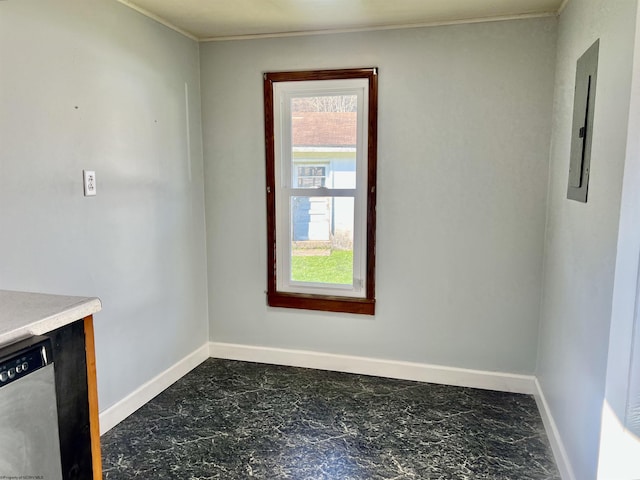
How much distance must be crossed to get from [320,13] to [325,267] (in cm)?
155

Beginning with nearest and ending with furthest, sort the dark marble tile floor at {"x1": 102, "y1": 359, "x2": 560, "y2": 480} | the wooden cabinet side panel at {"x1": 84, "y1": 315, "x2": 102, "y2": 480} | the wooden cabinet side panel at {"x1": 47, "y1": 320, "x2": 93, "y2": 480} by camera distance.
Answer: the wooden cabinet side panel at {"x1": 47, "y1": 320, "x2": 93, "y2": 480} < the wooden cabinet side panel at {"x1": 84, "y1": 315, "x2": 102, "y2": 480} < the dark marble tile floor at {"x1": 102, "y1": 359, "x2": 560, "y2": 480}

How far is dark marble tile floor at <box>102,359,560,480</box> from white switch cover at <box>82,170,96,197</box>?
1232 mm

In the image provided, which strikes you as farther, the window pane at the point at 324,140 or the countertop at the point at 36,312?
the window pane at the point at 324,140

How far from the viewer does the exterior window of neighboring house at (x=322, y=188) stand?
296 cm

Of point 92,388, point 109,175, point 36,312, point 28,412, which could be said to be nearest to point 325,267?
point 109,175

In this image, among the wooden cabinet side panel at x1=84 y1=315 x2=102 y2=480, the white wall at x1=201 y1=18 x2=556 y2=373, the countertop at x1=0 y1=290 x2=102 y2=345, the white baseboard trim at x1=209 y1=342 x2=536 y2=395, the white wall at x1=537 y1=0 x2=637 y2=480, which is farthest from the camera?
the white baseboard trim at x1=209 y1=342 x2=536 y2=395

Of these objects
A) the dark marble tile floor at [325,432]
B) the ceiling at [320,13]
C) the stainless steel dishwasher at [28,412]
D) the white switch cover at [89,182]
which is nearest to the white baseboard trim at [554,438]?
the dark marble tile floor at [325,432]

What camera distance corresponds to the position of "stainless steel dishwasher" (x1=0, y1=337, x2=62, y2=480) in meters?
1.09

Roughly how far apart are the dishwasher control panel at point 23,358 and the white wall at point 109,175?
0.87 metres

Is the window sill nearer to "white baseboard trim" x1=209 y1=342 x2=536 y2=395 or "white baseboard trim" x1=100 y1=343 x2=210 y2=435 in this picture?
"white baseboard trim" x1=209 y1=342 x2=536 y2=395

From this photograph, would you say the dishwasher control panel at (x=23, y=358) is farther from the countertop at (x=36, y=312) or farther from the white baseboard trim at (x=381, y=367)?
the white baseboard trim at (x=381, y=367)

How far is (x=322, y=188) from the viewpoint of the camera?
308 centimetres

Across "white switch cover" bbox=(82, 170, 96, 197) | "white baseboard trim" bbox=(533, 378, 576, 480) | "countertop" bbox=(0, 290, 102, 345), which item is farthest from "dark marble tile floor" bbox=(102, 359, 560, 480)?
"white switch cover" bbox=(82, 170, 96, 197)

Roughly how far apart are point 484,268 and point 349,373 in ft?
3.70
